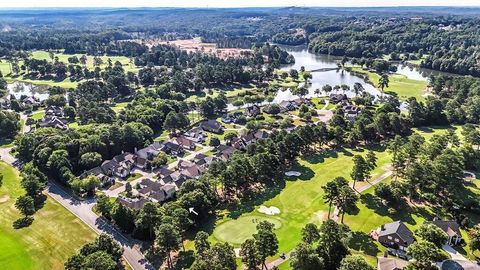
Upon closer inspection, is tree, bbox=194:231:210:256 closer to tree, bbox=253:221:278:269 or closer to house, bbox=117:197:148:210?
tree, bbox=253:221:278:269

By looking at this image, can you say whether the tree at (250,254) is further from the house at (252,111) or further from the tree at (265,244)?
the house at (252,111)

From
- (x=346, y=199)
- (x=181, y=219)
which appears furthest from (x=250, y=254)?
(x=346, y=199)

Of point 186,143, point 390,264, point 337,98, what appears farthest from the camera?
point 337,98

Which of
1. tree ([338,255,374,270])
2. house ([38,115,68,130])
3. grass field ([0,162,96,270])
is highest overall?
tree ([338,255,374,270])

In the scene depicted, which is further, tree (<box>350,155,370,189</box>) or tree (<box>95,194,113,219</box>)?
tree (<box>350,155,370,189</box>)

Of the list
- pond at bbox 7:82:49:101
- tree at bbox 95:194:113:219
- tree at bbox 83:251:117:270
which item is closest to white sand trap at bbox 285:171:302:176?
tree at bbox 95:194:113:219

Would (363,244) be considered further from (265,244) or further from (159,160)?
(159,160)
